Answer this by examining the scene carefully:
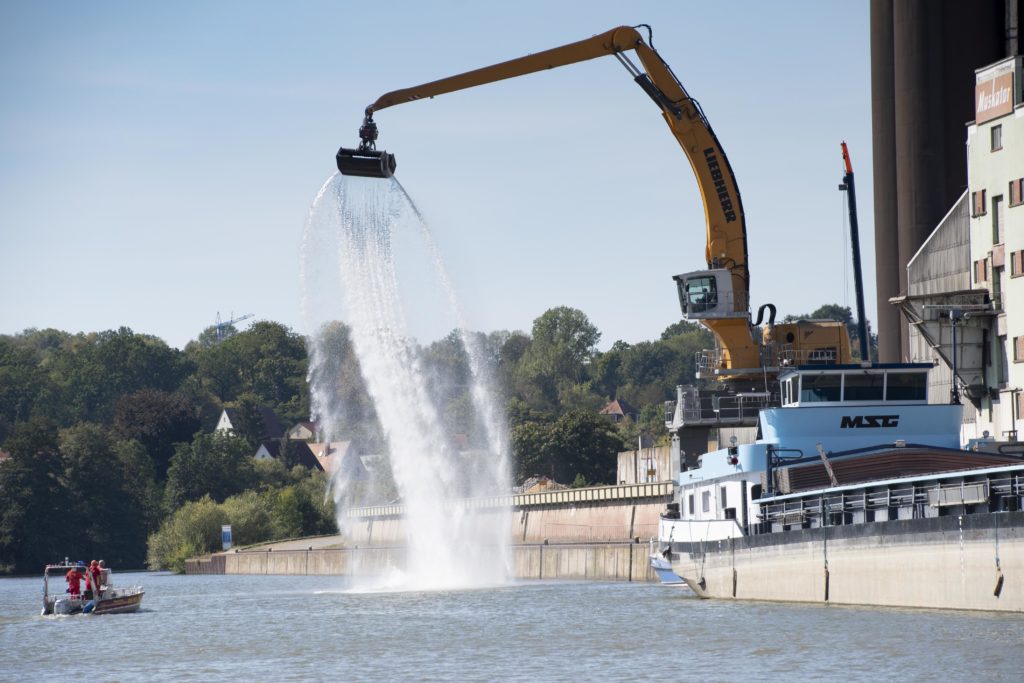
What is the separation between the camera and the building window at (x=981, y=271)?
264 feet

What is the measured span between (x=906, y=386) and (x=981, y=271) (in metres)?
21.4

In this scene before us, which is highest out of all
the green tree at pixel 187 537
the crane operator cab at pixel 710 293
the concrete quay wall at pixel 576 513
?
the crane operator cab at pixel 710 293

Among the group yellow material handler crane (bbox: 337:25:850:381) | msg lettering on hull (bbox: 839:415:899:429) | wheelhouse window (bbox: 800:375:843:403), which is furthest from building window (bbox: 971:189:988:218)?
wheelhouse window (bbox: 800:375:843:403)

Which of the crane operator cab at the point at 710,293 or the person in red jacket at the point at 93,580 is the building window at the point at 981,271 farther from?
the person in red jacket at the point at 93,580

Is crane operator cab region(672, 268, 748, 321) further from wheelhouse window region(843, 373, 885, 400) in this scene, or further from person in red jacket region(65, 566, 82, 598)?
person in red jacket region(65, 566, 82, 598)

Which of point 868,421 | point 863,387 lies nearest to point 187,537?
point 868,421

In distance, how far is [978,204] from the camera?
7962cm

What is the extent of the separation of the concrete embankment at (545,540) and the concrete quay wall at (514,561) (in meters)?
0.06

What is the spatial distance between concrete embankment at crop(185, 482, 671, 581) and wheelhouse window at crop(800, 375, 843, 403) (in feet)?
105

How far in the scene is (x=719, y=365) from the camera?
77.6m

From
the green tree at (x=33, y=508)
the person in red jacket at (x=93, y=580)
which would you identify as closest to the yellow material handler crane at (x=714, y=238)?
the person in red jacket at (x=93, y=580)

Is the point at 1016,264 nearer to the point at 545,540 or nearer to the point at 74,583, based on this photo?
the point at 74,583

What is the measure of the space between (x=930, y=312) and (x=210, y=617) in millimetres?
38066

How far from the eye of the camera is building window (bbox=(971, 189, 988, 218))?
7925cm
